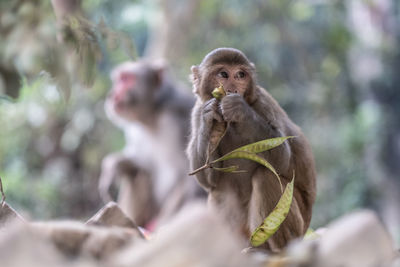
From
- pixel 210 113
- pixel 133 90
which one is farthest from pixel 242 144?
pixel 133 90

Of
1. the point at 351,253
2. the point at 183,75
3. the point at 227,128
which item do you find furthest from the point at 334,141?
the point at 351,253

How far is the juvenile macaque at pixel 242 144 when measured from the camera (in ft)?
9.66

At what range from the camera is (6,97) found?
302 centimetres

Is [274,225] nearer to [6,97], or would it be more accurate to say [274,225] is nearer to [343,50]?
[6,97]

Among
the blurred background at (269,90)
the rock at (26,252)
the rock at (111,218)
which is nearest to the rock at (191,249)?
the rock at (26,252)

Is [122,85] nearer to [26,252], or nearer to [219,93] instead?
[219,93]

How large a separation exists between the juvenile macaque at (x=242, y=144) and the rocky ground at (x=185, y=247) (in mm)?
1244

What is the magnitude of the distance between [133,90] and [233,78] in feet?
13.1

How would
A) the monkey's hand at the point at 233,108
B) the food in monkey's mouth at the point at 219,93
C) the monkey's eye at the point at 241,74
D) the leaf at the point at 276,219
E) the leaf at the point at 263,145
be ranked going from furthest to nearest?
the monkey's eye at the point at 241,74
the food in monkey's mouth at the point at 219,93
the monkey's hand at the point at 233,108
the leaf at the point at 263,145
the leaf at the point at 276,219

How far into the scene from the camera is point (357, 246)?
1.53 metres

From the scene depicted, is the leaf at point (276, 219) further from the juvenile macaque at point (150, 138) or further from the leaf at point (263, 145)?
the juvenile macaque at point (150, 138)

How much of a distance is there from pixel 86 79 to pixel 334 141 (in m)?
7.97

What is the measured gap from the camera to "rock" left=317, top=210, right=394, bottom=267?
1.51 metres

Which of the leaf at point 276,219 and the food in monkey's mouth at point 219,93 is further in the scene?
the food in monkey's mouth at point 219,93
